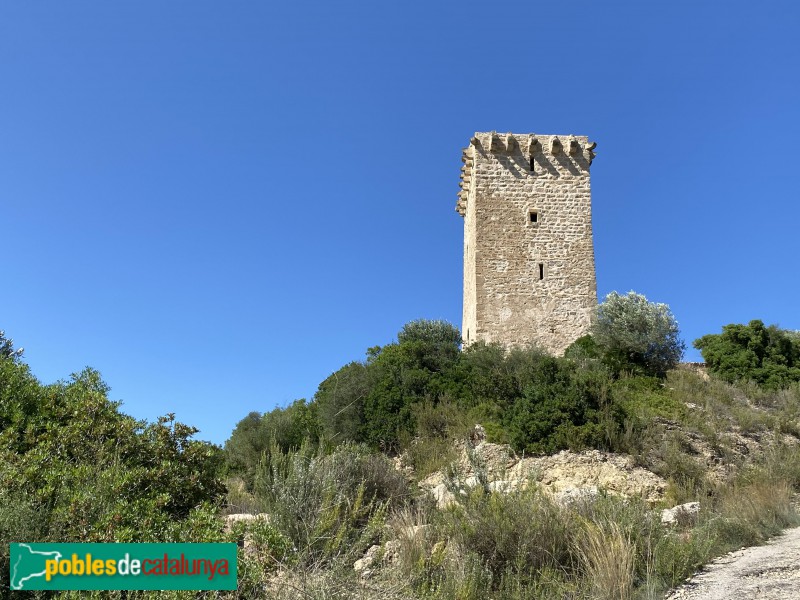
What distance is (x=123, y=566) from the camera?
425 cm

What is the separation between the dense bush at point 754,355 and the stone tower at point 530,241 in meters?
3.62

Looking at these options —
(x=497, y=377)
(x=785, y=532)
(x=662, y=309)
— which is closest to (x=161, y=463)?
(x=785, y=532)

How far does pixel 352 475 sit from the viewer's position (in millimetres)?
7223

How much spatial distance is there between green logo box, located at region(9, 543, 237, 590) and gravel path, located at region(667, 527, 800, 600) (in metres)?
3.67

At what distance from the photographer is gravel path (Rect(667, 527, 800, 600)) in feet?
14.7

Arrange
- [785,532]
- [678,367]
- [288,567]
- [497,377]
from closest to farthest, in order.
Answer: [288,567]
[785,532]
[497,377]
[678,367]

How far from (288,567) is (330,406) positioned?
8.68 m

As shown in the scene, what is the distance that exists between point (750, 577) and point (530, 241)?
45.3ft

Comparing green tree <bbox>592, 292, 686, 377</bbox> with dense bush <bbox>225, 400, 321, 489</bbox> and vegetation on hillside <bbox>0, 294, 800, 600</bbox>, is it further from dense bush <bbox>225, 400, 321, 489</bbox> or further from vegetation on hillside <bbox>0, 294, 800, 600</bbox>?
dense bush <bbox>225, 400, 321, 489</bbox>

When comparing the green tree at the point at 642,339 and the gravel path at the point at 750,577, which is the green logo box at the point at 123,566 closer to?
the gravel path at the point at 750,577

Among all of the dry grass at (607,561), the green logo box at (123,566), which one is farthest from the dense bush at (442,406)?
the green logo box at (123,566)

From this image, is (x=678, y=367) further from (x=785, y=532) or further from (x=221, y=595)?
(x=221, y=595)

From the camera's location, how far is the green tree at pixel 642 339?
14711 mm

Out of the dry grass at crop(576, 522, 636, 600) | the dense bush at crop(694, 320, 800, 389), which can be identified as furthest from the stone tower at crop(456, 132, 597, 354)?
the dry grass at crop(576, 522, 636, 600)
